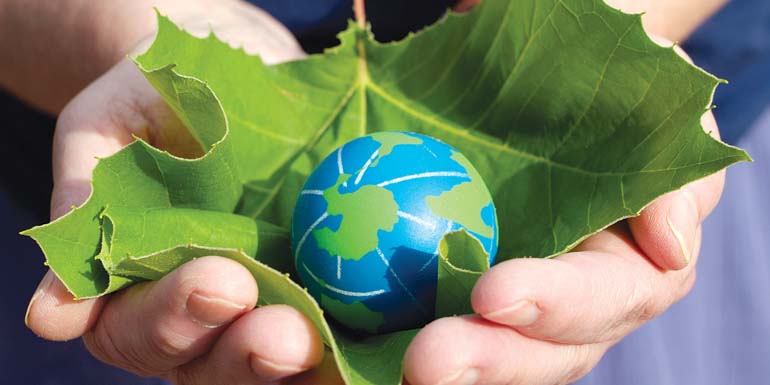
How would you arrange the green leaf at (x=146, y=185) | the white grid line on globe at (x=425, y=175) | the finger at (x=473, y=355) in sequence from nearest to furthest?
the finger at (x=473, y=355)
the green leaf at (x=146, y=185)
the white grid line on globe at (x=425, y=175)

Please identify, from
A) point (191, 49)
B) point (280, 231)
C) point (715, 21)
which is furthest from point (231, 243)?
point (715, 21)

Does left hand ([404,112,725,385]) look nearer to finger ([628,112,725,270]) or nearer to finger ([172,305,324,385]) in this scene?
finger ([628,112,725,270])

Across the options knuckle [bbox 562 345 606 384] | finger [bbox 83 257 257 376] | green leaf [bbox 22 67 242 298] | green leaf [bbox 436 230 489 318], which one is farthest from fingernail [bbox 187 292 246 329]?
knuckle [bbox 562 345 606 384]

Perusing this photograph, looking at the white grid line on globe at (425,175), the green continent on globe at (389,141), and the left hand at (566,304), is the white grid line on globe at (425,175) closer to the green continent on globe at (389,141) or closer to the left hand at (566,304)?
the green continent on globe at (389,141)

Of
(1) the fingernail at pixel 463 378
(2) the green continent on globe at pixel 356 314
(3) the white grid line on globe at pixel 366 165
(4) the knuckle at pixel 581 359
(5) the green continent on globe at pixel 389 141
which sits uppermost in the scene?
(5) the green continent on globe at pixel 389 141

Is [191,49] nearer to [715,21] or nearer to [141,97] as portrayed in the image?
[141,97]

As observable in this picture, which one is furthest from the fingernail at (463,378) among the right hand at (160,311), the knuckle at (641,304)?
the knuckle at (641,304)

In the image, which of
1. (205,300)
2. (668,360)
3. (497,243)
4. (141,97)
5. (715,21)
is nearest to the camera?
(205,300)
